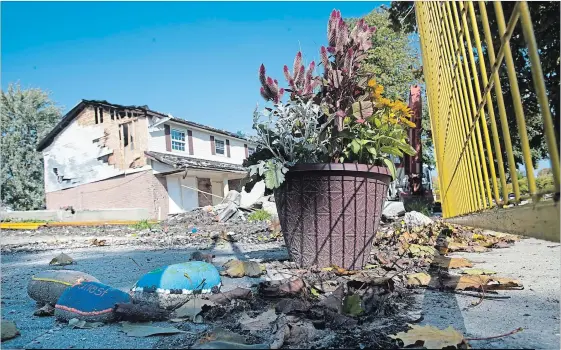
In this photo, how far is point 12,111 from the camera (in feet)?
80.3

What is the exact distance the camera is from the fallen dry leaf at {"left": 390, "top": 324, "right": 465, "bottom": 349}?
1.01m

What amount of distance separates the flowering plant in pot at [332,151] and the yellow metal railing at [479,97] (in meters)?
0.44

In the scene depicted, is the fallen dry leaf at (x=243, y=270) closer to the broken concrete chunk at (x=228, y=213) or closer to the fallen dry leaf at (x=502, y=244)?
the fallen dry leaf at (x=502, y=244)

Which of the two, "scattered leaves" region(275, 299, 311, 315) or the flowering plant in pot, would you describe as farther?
the flowering plant in pot

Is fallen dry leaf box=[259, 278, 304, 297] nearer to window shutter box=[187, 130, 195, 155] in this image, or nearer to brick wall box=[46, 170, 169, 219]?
brick wall box=[46, 170, 169, 219]

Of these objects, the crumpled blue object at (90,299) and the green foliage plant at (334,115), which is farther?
the green foliage plant at (334,115)

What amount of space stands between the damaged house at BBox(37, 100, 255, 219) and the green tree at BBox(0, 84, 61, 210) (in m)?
4.88

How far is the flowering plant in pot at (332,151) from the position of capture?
2287mm

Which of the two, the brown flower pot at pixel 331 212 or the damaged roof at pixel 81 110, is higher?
the damaged roof at pixel 81 110

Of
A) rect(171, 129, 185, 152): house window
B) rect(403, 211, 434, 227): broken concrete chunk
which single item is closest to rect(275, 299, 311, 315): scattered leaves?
rect(403, 211, 434, 227): broken concrete chunk

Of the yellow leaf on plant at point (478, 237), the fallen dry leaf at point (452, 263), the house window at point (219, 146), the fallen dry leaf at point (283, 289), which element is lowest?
the yellow leaf on plant at point (478, 237)

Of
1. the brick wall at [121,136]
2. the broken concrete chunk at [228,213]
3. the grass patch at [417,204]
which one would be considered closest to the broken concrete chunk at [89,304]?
the grass patch at [417,204]

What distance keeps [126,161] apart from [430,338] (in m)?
18.1

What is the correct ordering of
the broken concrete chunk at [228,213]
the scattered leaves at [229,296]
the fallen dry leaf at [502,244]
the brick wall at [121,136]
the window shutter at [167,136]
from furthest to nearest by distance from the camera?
the window shutter at [167,136] → the brick wall at [121,136] → the broken concrete chunk at [228,213] → the fallen dry leaf at [502,244] → the scattered leaves at [229,296]
